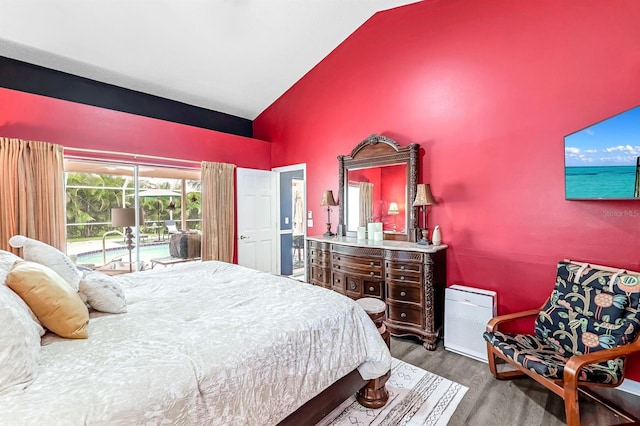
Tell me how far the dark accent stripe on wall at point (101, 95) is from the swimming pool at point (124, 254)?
1911 millimetres

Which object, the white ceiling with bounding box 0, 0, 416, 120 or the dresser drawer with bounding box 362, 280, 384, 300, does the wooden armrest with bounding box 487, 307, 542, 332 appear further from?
the white ceiling with bounding box 0, 0, 416, 120

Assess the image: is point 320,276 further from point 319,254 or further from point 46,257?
point 46,257

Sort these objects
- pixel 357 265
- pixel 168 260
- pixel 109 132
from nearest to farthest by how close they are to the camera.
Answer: pixel 357 265
pixel 109 132
pixel 168 260

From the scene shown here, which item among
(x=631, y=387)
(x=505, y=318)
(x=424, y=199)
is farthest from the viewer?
(x=424, y=199)

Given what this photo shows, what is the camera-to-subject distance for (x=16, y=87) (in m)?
3.30

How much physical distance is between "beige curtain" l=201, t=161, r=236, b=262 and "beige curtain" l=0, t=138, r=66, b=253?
5.37 ft

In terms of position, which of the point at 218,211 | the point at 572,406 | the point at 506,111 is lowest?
the point at 572,406

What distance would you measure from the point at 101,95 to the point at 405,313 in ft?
15.3

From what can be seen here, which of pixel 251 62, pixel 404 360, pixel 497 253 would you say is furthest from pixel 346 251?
pixel 251 62

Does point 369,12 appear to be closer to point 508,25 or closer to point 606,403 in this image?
point 508,25

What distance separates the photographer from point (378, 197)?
3.83m

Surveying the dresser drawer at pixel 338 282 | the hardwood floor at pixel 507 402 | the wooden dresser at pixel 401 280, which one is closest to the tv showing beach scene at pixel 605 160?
the wooden dresser at pixel 401 280

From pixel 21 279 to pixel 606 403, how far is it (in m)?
3.69

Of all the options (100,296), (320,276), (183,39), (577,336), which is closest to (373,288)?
(320,276)
